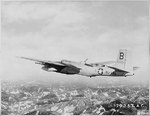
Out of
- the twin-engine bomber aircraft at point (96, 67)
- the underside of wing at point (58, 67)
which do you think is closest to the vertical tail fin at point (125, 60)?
the twin-engine bomber aircraft at point (96, 67)

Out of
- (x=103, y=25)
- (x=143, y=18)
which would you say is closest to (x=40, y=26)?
(x=103, y=25)

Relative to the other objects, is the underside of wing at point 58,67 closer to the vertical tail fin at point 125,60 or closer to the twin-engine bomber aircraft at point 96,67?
the twin-engine bomber aircraft at point 96,67

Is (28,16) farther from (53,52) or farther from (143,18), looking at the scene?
(143,18)

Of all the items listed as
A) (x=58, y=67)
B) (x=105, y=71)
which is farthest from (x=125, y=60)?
(x=58, y=67)

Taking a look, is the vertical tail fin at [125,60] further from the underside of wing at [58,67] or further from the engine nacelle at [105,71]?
the underside of wing at [58,67]

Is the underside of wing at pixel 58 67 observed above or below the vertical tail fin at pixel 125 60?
below

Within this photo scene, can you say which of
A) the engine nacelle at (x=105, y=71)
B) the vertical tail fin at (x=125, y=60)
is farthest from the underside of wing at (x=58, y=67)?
the vertical tail fin at (x=125, y=60)

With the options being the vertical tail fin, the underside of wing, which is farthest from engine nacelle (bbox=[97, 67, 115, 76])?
the underside of wing
